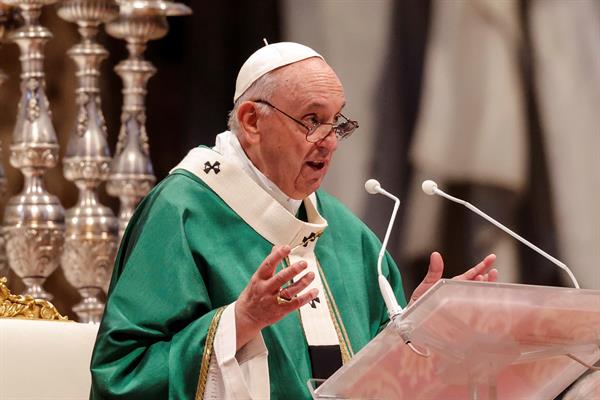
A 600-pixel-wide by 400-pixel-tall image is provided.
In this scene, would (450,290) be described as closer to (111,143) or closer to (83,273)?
(83,273)

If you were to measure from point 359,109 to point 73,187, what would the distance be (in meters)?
1.58

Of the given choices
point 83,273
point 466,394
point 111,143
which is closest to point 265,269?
point 466,394

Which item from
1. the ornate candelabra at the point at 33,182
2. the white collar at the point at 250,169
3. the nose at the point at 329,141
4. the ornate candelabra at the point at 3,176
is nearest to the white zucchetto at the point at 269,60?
the white collar at the point at 250,169

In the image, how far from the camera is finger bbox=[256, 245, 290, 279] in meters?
3.15

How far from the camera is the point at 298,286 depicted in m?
3.21

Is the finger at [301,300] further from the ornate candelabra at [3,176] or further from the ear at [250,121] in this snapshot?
the ornate candelabra at [3,176]

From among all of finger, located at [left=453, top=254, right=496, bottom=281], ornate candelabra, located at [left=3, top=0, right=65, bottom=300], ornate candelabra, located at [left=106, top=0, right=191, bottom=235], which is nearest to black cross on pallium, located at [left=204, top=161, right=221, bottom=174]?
finger, located at [left=453, top=254, right=496, bottom=281]

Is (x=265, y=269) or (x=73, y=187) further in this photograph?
(x=73, y=187)

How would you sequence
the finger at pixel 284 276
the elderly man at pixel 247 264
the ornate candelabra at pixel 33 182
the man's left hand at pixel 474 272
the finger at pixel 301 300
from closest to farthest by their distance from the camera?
1. the finger at pixel 284 276
2. the finger at pixel 301 300
3. the man's left hand at pixel 474 272
4. the elderly man at pixel 247 264
5. the ornate candelabra at pixel 33 182

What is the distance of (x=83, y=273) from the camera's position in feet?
20.3

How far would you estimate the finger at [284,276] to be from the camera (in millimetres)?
3100

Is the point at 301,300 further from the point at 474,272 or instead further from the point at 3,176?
the point at 3,176

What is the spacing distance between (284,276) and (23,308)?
127cm

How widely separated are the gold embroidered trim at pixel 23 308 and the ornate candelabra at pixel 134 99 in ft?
6.89
